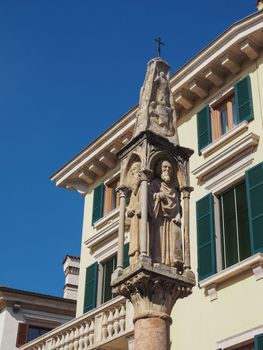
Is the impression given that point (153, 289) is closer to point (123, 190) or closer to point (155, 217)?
point (155, 217)

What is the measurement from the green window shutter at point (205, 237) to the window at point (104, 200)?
187 inches

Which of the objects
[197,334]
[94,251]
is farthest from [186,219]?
[94,251]

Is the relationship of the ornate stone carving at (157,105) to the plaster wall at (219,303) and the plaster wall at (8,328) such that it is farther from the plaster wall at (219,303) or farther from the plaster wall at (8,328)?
the plaster wall at (8,328)

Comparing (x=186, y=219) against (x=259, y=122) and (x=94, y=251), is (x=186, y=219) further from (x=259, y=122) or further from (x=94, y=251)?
(x=94, y=251)

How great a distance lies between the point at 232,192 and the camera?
15930mm

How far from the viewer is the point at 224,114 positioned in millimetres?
17547

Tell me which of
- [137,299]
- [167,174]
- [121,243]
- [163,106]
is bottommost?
[137,299]

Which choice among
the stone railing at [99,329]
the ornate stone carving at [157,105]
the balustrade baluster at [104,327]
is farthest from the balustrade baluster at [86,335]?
the ornate stone carving at [157,105]

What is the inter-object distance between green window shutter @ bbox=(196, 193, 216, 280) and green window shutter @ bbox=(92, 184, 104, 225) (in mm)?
5036

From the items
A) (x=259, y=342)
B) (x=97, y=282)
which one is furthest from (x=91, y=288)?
(x=259, y=342)

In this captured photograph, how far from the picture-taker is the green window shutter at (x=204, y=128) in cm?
1733

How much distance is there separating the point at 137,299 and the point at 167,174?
6.47 feet

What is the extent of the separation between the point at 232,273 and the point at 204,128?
455 cm

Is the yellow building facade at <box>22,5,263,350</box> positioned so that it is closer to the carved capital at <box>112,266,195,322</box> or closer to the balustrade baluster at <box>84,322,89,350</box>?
the balustrade baluster at <box>84,322,89,350</box>
